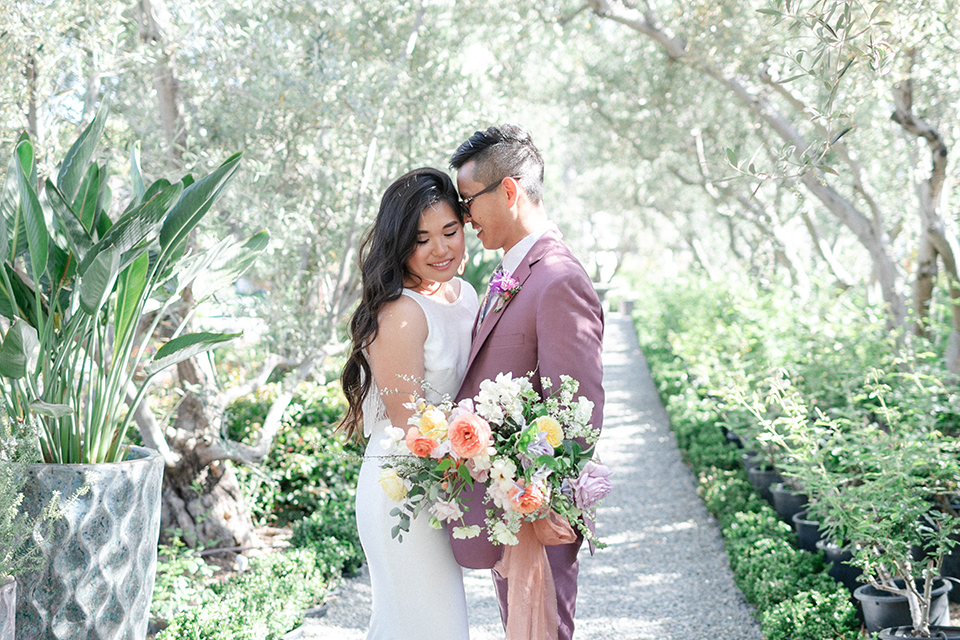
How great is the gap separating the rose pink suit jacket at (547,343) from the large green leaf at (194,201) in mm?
1112

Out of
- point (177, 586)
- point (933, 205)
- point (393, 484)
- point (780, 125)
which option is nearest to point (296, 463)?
point (177, 586)

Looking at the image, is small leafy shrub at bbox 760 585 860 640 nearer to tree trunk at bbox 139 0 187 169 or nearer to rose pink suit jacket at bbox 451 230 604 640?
rose pink suit jacket at bbox 451 230 604 640

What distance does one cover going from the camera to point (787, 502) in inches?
208

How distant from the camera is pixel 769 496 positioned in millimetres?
5859

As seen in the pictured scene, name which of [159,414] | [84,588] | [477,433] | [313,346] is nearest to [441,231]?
[477,433]

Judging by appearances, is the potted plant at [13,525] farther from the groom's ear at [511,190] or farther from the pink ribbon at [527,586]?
the groom's ear at [511,190]

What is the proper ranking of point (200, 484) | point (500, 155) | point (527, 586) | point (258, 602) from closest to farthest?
1. point (527, 586)
2. point (500, 155)
3. point (258, 602)
4. point (200, 484)

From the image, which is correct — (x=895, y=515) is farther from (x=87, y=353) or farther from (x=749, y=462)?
(x=749, y=462)

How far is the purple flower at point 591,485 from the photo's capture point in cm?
192

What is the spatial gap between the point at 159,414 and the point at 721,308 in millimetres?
6278

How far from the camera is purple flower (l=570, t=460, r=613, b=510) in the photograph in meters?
1.92

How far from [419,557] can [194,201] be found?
55.9 inches

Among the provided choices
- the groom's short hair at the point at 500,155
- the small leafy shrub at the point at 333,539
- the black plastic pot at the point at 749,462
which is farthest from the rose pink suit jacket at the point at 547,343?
the black plastic pot at the point at 749,462

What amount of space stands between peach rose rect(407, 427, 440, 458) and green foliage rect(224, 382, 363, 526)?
347cm
